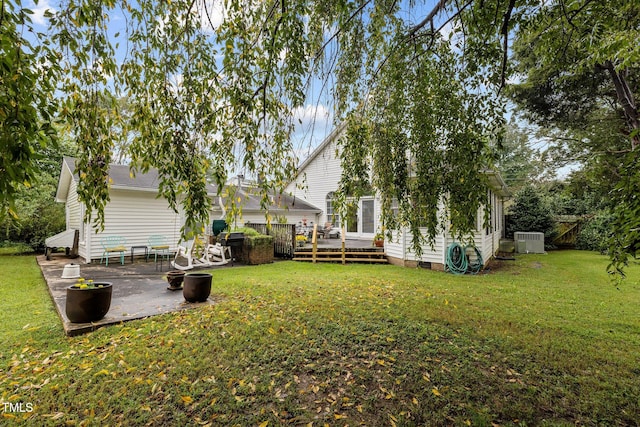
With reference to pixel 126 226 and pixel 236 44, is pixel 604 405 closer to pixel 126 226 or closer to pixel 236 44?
pixel 236 44

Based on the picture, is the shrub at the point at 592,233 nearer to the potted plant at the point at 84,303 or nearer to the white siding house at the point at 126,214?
the potted plant at the point at 84,303

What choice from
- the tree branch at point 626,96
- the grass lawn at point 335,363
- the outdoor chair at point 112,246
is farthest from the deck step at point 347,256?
the tree branch at point 626,96

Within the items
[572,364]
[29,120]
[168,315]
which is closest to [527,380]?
[572,364]

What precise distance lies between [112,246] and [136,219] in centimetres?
116

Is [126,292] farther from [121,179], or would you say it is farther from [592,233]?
[592,233]

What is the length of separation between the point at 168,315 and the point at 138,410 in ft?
7.91

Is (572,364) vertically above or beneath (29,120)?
beneath

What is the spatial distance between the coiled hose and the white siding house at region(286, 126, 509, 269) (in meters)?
0.23

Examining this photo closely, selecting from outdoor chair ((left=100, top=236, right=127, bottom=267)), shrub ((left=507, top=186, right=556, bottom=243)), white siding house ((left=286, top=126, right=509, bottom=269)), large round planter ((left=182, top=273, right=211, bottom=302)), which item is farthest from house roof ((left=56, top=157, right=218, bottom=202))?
shrub ((left=507, top=186, right=556, bottom=243))

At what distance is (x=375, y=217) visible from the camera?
523 inches

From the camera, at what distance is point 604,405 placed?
2.68m

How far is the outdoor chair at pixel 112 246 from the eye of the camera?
366 inches

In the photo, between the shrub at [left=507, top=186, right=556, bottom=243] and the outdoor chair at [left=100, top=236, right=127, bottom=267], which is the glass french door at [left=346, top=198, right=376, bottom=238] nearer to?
the outdoor chair at [left=100, top=236, right=127, bottom=267]

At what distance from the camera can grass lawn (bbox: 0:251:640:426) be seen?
102 inches
